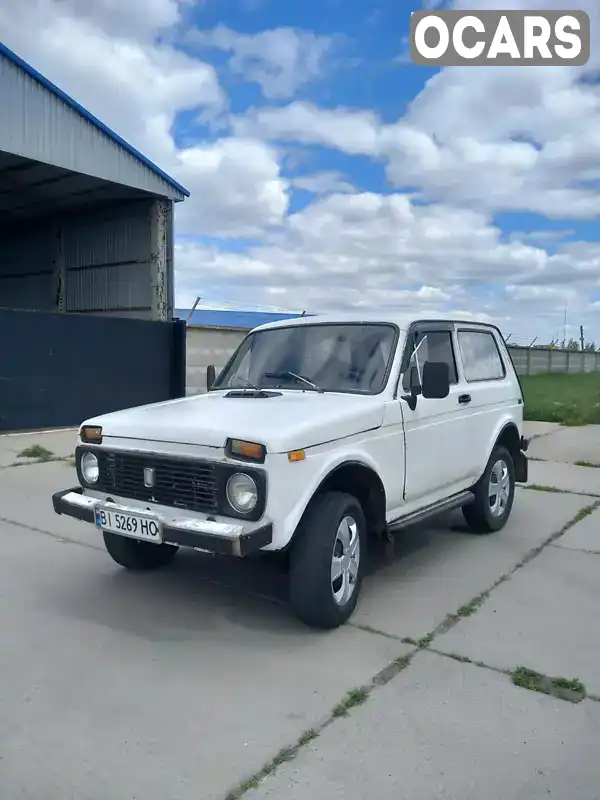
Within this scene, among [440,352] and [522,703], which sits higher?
[440,352]

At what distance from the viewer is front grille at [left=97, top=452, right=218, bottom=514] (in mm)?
3783

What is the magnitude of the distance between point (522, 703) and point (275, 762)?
1223 mm

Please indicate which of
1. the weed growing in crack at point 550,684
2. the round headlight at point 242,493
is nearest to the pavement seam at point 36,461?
the round headlight at point 242,493

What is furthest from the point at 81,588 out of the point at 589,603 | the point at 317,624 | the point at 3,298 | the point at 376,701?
the point at 3,298

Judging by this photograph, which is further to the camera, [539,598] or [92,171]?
[92,171]

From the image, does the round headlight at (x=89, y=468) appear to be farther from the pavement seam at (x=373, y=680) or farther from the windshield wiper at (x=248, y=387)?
Result: the pavement seam at (x=373, y=680)

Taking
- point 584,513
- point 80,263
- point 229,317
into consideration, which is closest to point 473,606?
point 584,513

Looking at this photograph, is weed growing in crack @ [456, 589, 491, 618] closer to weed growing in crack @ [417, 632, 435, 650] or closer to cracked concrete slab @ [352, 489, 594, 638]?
cracked concrete slab @ [352, 489, 594, 638]

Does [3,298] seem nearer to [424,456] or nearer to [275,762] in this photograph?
[424,456]

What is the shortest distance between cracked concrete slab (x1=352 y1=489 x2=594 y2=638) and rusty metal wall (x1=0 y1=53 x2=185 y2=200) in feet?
37.3

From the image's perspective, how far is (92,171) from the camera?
14.7m

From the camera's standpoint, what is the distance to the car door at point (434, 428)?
15.8 ft

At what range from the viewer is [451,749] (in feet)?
9.41

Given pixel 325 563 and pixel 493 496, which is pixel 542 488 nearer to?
pixel 493 496
